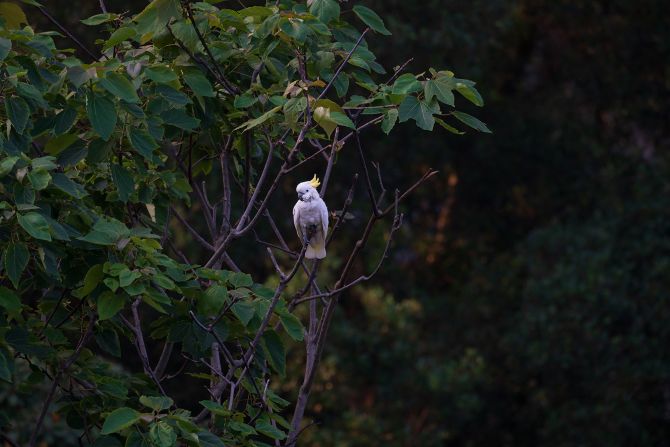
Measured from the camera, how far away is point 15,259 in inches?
119

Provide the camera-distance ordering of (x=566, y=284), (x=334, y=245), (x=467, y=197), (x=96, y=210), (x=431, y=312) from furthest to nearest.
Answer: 1. (x=467, y=197)
2. (x=431, y=312)
3. (x=334, y=245)
4. (x=566, y=284)
5. (x=96, y=210)

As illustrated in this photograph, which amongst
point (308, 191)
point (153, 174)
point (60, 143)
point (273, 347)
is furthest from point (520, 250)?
point (60, 143)

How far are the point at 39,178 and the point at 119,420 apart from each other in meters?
0.70

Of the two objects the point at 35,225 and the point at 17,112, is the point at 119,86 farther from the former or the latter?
the point at 35,225

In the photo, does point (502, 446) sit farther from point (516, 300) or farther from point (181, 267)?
point (181, 267)

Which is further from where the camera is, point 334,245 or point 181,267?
point 334,245

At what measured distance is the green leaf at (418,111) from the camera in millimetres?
3129

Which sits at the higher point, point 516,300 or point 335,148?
point 335,148

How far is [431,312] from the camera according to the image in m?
11.9

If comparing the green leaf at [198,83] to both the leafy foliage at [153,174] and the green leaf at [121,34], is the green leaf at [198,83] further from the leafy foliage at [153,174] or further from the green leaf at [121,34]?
the green leaf at [121,34]

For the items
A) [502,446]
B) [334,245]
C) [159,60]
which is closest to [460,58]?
[334,245]

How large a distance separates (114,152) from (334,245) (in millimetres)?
7479

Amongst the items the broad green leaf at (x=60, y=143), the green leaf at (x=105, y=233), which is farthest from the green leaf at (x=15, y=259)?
the broad green leaf at (x=60, y=143)

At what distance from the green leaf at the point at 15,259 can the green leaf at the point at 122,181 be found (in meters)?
0.40
